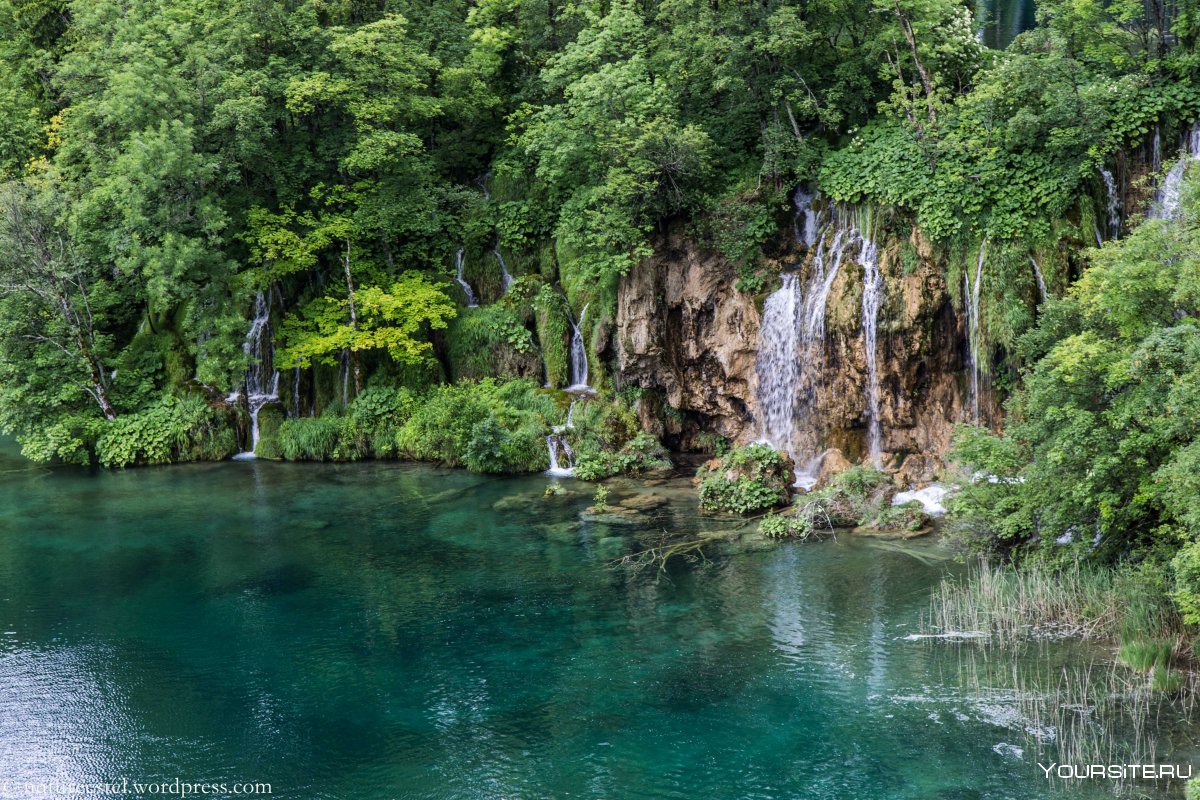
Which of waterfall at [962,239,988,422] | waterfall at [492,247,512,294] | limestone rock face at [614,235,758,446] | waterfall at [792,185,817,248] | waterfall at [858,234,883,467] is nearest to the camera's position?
waterfall at [962,239,988,422]

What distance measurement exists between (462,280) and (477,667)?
17757mm

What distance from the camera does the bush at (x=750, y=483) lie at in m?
21.3

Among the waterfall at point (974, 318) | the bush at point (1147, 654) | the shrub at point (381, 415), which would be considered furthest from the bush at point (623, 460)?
the bush at point (1147, 654)

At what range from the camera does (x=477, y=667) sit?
14812mm

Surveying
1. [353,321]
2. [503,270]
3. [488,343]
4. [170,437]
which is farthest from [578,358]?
[170,437]

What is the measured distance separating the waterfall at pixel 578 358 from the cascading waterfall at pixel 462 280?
387 centimetres

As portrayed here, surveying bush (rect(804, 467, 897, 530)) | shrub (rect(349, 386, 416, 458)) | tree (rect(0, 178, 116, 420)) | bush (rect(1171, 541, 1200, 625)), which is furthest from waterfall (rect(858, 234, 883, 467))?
tree (rect(0, 178, 116, 420))

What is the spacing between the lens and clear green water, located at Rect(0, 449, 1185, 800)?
11805mm

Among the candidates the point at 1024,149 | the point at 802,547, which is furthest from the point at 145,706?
the point at 1024,149

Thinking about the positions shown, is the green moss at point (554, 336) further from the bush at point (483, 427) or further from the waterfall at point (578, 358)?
the bush at point (483, 427)

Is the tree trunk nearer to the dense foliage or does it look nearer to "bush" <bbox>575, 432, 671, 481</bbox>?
"bush" <bbox>575, 432, 671, 481</bbox>

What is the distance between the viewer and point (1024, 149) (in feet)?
69.5

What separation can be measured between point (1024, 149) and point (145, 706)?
788 inches

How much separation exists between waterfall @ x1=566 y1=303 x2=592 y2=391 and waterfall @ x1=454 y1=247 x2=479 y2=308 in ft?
12.7
